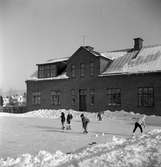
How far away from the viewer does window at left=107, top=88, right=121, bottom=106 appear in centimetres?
2794

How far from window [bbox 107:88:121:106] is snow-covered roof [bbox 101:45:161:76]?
79.9 inches

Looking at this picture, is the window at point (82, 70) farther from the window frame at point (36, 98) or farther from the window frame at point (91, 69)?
the window frame at point (36, 98)

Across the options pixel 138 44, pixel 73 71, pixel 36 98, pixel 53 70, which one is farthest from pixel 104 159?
pixel 36 98

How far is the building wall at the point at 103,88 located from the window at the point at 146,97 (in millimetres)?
378

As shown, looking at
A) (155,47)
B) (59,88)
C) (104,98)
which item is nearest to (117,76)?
(104,98)

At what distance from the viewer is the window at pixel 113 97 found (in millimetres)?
27938

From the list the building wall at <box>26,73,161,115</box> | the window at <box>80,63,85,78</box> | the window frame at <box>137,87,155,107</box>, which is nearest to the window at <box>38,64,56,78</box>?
the building wall at <box>26,73,161,115</box>

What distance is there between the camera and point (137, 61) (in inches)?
1115

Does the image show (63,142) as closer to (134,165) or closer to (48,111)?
(134,165)

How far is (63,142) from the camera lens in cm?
1241

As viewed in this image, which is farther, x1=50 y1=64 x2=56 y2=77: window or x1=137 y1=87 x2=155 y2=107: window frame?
x1=50 y1=64 x2=56 y2=77: window

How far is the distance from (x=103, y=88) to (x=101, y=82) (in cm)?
75

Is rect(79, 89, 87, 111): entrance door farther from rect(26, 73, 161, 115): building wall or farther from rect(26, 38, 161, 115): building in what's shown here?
rect(26, 73, 161, 115): building wall

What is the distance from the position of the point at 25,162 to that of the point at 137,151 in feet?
11.9
